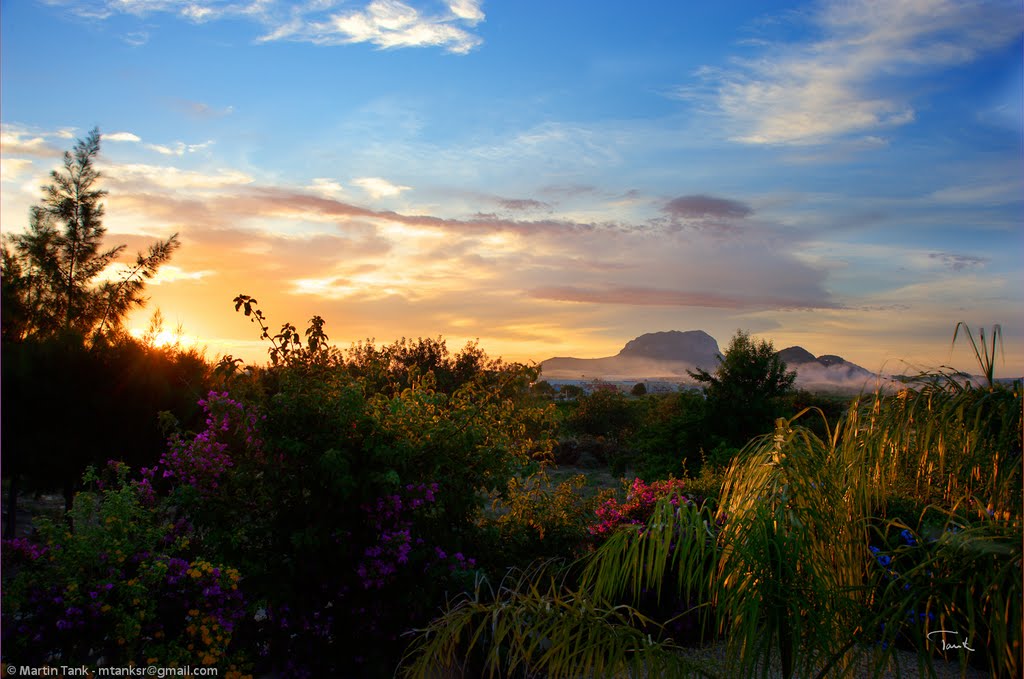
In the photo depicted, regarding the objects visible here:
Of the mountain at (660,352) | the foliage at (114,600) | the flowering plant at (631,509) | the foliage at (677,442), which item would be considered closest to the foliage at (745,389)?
the foliage at (677,442)

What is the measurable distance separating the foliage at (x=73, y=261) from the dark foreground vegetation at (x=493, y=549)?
10.0m

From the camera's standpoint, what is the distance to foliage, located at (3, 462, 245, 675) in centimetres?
411

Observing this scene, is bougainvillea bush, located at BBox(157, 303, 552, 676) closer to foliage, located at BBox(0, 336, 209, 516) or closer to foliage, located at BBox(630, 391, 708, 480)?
foliage, located at BBox(0, 336, 209, 516)

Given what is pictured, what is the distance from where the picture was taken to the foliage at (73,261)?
1447 centimetres

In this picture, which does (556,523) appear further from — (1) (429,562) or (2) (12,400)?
(2) (12,400)

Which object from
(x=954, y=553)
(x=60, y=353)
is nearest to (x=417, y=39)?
(x=954, y=553)

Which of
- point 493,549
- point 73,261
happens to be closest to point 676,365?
point 73,261

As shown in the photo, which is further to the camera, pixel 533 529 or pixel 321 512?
pixel 533 529

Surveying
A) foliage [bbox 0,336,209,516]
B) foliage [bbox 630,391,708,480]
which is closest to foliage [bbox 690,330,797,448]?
foliage [bbox 630,391,708,480]

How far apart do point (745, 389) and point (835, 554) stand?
1206 cm

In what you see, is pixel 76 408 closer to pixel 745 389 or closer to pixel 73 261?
pixel 73 261

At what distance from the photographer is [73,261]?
48.7 feet

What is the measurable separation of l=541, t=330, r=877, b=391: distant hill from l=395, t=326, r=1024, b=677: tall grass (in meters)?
0.45

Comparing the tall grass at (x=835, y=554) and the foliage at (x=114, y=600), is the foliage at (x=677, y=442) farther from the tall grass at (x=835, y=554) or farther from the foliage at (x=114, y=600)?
the foliage at (x=114, y=600)
